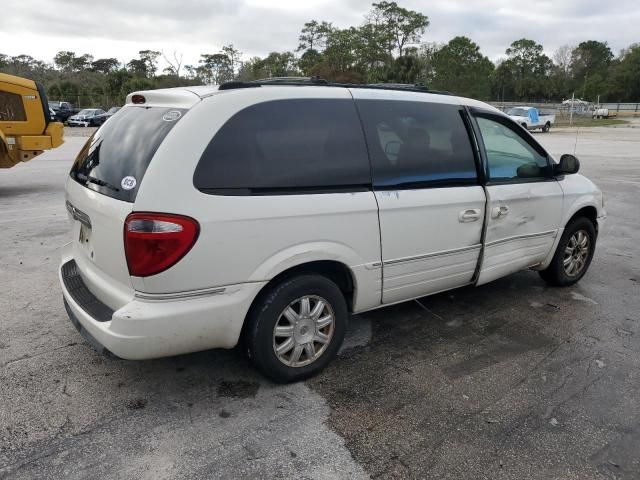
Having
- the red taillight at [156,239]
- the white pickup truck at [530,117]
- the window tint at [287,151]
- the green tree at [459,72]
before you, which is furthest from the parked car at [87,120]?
the red taillight at [156,239]

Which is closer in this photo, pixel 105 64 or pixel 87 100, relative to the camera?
pixel 87 100

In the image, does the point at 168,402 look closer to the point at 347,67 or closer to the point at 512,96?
the point at 347,67

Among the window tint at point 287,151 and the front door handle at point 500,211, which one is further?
the front door handle at point 500,211

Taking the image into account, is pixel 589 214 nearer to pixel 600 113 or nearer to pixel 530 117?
pixel 530 117

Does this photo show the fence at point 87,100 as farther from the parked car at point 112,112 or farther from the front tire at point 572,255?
the front tire at point 572,255

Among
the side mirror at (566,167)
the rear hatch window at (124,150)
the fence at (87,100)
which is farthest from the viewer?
the fence at (87,100)

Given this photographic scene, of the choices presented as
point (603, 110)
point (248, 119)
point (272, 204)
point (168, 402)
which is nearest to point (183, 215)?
point (272, 204)

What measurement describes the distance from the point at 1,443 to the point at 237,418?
1190mm

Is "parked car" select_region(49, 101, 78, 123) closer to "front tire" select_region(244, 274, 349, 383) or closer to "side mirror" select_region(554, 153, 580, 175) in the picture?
"side mirror" select_region(554, 153, 580, 175)

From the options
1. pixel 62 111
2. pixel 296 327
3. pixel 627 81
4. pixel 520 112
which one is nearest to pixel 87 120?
pixel 62 111

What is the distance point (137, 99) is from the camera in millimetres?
3398

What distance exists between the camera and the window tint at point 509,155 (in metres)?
4.18

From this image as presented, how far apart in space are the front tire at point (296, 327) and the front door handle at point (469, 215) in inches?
44.9

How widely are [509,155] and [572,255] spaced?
1412 millimetres
